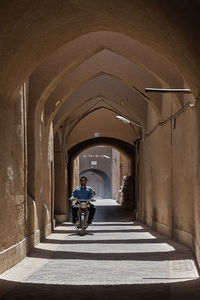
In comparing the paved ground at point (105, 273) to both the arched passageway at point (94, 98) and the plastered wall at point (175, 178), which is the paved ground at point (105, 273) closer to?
the arched passageway at point (94, 98)

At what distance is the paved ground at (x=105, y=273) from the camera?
6.41 metres

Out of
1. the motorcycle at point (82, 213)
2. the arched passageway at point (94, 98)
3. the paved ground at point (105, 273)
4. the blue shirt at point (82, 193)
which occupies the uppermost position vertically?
the arched passageway at point (94, 98)

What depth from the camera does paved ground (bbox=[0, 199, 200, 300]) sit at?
21.0 feet

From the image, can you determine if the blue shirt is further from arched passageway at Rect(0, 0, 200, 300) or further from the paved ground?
the paved ground

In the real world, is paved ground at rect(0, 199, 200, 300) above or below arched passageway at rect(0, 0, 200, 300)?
below

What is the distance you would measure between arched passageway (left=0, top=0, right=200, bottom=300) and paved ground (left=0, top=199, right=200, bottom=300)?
0.42m

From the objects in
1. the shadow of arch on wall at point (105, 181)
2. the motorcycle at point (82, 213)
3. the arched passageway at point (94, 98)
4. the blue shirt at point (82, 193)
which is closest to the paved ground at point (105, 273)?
the arched passageway at point (94, 98)

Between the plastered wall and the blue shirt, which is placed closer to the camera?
the plastered wall

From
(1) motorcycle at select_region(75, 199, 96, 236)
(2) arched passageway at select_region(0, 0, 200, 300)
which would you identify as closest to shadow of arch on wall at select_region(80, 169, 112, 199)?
(2) arched passageway at select_region(0, 0, 200, 300)

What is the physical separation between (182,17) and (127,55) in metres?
8.49

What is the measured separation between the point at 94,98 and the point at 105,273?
46.1 ft

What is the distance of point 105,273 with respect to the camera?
26.1 ft

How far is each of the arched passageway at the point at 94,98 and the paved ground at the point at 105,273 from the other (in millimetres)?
424

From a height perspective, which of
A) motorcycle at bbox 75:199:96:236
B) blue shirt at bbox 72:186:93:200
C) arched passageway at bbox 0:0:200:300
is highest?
arched passageway at bbox 0:0:200:300
